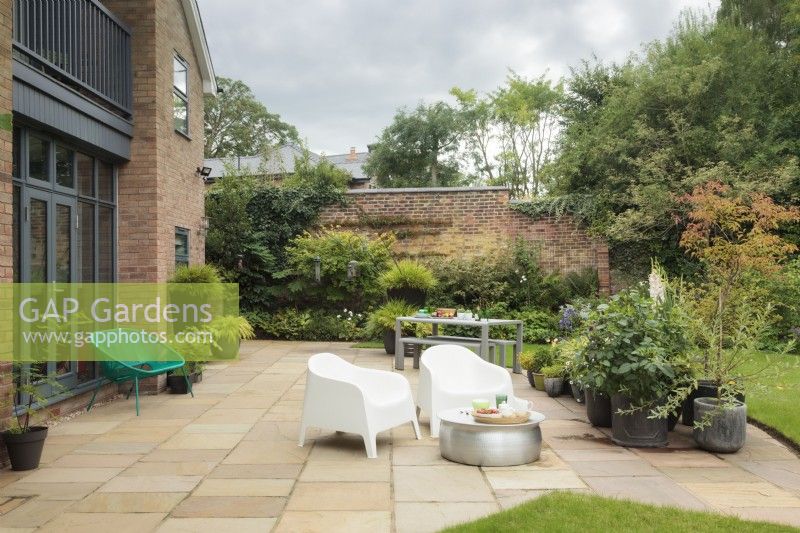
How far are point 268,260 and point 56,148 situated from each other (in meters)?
7.52

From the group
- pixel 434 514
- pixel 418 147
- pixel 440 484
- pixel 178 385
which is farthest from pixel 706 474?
pixel 418 147

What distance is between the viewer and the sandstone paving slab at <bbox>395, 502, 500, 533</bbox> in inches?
137

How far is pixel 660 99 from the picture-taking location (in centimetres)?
1341

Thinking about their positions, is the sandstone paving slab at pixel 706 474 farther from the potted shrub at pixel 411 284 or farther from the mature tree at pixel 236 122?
the mature tree at pixel 236 122

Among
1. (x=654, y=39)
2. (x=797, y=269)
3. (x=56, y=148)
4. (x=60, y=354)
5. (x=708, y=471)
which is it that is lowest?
(x=708, y=471)

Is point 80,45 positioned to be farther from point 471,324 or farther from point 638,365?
point 638,365

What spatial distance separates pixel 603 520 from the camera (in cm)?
346

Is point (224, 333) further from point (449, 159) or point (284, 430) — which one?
point (449, 159)

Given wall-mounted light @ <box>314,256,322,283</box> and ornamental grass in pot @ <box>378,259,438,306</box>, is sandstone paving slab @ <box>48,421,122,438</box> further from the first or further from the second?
wall-mounted light @ <box>314,256,322,283</box>

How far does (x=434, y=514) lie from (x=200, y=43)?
9224 millimetres

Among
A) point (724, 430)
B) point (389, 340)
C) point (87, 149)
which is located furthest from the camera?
point (389, 340)

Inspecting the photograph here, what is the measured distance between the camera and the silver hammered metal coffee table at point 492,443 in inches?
183

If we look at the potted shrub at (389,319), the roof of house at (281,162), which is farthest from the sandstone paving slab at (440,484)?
the roof of house at (281,162)

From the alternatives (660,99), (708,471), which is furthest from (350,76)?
(708,471)
